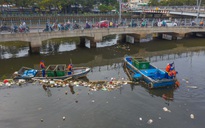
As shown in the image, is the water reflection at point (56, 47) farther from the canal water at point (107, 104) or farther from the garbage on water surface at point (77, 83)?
the garbage on water surface at point (77, 83)

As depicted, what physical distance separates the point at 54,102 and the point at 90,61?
13.3m

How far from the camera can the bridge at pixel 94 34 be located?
102 ft

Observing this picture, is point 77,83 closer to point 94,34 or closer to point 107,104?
point 107,104

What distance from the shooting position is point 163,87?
801 inches

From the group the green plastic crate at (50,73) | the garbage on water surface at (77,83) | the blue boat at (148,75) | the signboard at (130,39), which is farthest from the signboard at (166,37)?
the green plastic crate at (50,73)

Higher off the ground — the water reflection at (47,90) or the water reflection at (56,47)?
the water reflection at (56,47)

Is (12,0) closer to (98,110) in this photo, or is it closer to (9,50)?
(9,50)

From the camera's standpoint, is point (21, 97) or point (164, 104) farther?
point (21, 97)

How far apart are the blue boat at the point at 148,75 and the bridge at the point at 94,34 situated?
11.4 meters

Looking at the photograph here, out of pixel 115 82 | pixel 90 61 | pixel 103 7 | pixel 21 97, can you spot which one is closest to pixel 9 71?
pixel 21 97

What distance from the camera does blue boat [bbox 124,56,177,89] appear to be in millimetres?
19986

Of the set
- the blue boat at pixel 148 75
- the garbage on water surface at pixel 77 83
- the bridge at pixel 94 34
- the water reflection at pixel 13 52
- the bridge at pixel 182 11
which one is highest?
the bridge at pixel 182 11

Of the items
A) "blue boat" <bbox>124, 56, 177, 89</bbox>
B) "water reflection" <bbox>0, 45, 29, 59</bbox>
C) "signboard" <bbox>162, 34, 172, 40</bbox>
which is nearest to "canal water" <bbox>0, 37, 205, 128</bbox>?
"blue boat" <bbox>124, 56, 177, 89</bbox>

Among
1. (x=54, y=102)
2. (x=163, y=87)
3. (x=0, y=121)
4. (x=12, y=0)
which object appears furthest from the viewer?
(x=12, y=0)
